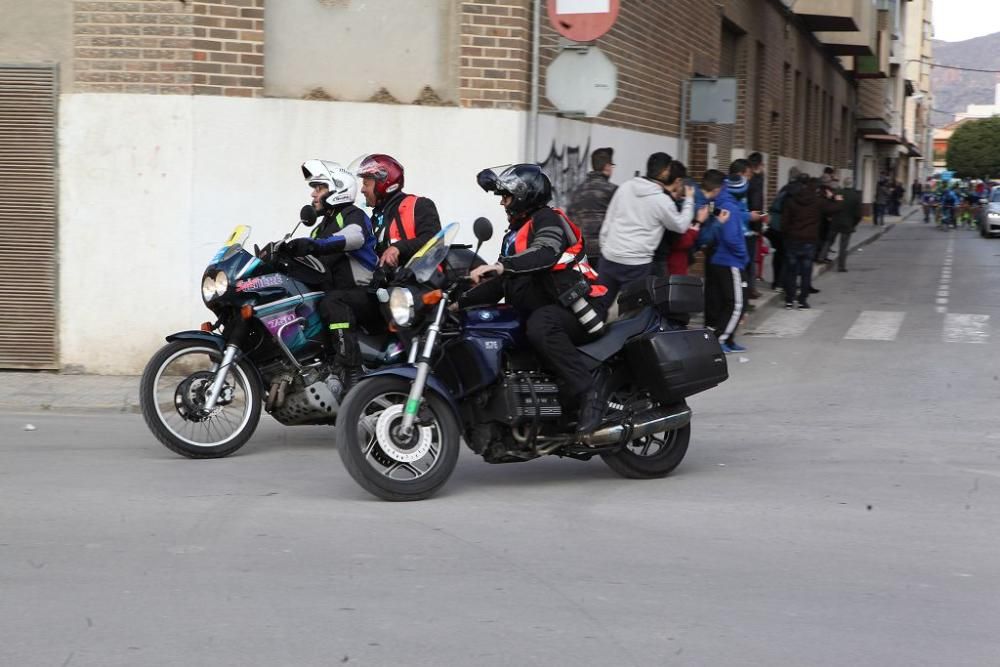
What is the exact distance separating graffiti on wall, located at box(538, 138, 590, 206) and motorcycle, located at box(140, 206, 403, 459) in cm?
524

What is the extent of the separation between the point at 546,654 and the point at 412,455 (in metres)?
2.29

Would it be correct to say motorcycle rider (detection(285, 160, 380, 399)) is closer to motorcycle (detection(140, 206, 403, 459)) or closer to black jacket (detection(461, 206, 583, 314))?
motorcycle (detection(140, 206, 403, 459))

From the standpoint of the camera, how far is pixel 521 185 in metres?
6.98

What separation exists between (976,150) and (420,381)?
388 ft

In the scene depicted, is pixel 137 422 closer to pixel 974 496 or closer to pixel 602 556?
pixel 602 556

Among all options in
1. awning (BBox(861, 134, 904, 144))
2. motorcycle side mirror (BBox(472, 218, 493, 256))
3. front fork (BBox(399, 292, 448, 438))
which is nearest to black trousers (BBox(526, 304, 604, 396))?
front fork (BBox(399, 292, 448, 438))

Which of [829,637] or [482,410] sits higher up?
[482,410]

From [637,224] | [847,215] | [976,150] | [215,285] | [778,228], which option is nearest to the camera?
[215,285]

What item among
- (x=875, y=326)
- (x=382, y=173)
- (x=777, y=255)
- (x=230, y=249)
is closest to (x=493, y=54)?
(x=382, y=173)

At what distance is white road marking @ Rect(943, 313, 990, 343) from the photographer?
14259 mm

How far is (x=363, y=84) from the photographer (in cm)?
1244

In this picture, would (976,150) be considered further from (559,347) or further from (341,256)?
(559,347)

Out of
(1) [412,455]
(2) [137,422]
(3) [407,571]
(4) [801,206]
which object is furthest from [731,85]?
(3) [407,571]

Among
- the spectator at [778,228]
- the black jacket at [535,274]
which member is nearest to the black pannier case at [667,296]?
the black jacket at [535,274]
